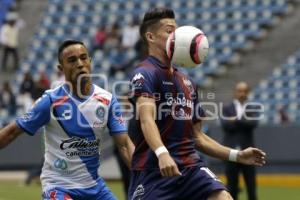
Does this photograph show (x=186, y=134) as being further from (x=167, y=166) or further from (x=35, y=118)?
(x=35, y=118)

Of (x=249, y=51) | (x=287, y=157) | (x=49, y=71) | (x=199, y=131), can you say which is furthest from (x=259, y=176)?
(x=199, y=131)

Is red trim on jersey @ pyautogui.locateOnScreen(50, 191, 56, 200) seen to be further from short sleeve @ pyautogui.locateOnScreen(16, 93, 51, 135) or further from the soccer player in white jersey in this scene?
short sleeve @ pyautogui.locateOnScreen(16, 93, 51, 135)

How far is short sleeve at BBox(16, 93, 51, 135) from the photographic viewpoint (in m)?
7.57

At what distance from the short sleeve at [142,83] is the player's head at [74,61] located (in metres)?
0.71

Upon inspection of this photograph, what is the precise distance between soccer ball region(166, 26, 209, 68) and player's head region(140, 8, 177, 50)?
0.32 m

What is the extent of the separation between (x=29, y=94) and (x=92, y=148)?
651 inches

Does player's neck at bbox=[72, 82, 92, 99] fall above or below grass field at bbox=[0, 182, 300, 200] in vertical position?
above

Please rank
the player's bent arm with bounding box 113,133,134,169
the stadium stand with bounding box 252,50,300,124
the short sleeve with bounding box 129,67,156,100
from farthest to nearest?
1. the stadium stand with bounding box 252,50,300,124
2. the player's bent arm with bounding box 113,133,134,169
3. the short sleeve with bounding box 129,67,156,100

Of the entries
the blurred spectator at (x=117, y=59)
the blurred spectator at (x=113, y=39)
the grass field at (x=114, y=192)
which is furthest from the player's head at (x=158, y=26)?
the blurred spectator at (x=113, y=39)

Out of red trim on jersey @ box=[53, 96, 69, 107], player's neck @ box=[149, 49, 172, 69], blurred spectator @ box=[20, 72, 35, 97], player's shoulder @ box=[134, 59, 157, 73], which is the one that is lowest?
blurred spectator @ box=[20, 72, 35, 97]

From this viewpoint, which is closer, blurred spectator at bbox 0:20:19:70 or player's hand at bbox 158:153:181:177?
player's hand at bbox 158:153:181:177

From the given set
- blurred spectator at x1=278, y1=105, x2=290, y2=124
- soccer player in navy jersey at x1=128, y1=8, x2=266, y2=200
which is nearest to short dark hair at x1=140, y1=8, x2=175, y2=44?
soccer player in navy jersey at x1=128, y1=8, x2=266, y2=200

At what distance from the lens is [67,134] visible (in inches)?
302

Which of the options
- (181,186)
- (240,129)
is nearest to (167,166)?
(181,186)
